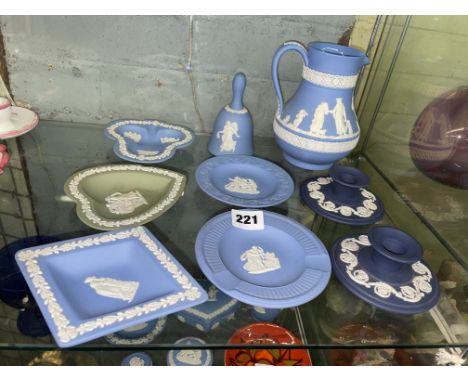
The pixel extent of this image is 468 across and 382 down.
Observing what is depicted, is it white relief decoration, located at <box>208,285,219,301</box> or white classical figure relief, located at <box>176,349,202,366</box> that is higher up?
white relief decoration, located at <box>208,285,219,301</box>

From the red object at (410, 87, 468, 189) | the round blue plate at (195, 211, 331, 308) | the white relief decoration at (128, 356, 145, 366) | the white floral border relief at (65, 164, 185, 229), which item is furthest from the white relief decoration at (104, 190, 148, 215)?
the red object at (410, 87, 468, 189)

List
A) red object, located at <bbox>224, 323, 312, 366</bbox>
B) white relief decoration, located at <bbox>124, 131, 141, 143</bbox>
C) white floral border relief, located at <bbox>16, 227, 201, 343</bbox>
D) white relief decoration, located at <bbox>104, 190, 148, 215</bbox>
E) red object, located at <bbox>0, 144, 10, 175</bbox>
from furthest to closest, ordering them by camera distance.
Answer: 1. white relief decoration, located at <bbox>124, 131, 141, 143</bbox>
2. red object, located at <bbox>0, 144, 10, 175</bbox>
3. white relief decoration, located at <bbox>104, 190, 148, 215</bbox>
4. red object, located at <bbox>224, 323, 312, 366</bbox>
5. white floral border relief, located at <bbox>16, 227, 201, 343</bbox>

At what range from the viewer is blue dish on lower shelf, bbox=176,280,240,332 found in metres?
0.55

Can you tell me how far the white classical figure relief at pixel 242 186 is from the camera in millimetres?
768

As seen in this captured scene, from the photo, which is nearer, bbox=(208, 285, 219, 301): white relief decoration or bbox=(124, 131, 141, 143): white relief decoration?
bbox=(208, 285, 219, 301): white relief decoration

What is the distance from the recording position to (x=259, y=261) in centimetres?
63

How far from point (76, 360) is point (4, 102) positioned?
1.90 feet

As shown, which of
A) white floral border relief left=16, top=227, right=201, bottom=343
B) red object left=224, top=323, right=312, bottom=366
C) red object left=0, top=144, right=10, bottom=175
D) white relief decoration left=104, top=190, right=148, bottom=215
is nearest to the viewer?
white floral border relief left=16, top=227, right=201, bottom=343

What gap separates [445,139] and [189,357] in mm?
636

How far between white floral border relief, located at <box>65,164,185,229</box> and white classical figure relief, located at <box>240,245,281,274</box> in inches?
6.8

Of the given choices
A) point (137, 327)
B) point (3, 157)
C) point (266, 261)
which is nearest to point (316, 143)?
point (266, 261)

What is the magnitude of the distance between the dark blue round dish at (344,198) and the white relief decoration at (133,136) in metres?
0.41

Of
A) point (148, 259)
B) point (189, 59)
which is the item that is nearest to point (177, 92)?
point (189, 59)

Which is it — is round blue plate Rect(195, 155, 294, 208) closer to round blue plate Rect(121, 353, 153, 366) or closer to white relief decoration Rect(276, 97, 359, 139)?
white relief decoration Rect(276, 97, 359, 139)
